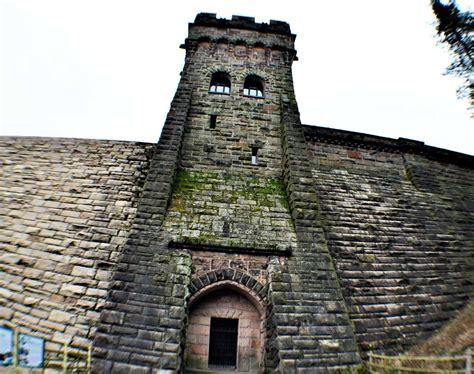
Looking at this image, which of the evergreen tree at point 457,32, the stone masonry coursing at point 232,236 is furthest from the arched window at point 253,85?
the evergreen tree at point 457,32

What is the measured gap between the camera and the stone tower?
4.83 metres

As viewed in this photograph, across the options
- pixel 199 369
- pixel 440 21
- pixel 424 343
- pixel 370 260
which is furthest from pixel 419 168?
pixel 199 369

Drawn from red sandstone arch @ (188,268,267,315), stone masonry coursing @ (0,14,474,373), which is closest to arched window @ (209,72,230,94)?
stone masonry coursing @ (0,14,474,373)

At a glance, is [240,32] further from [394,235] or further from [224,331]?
[224,331]

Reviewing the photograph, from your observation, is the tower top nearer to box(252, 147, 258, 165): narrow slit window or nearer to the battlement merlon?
the battlement merlon

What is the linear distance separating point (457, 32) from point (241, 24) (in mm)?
6971

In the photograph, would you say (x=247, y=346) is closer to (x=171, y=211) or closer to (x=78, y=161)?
(x=171, y=211)

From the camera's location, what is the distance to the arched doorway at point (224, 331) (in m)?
5.52

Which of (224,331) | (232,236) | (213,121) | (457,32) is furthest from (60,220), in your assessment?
(457,32)

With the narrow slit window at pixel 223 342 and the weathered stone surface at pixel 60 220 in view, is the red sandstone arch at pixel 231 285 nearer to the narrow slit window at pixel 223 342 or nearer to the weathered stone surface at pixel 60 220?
the narrow slit window at pixel 223 342

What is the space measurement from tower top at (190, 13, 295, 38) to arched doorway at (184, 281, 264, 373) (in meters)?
9.48

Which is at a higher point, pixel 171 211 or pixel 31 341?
pixel 171 211

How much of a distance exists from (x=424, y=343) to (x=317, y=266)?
106 inches

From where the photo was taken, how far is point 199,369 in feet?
17.7
